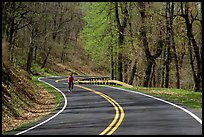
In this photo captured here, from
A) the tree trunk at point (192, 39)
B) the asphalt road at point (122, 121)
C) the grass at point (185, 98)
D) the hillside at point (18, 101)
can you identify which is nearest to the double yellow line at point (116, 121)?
the asphalt road at point (122, 121)

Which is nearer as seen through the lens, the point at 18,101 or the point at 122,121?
the point at 122,121

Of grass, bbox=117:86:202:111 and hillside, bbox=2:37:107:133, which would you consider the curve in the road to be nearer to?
grass, bbox=117:86:202:111

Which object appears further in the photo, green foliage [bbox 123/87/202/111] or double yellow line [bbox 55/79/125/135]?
green foliage [bbox 123/87/202/111]

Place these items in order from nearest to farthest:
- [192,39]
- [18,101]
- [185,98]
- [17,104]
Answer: [17,104], [18,101], [185,98], [192,39]

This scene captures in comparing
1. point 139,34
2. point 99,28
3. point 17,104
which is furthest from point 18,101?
point 99,28

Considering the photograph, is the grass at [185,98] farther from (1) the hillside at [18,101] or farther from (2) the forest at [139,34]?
(1) the hillside at [18,101]

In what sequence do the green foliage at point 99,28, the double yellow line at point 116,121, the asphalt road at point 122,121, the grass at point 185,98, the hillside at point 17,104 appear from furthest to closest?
the green foliage at point 99,28 < the grass at point 185,98 < the hillside at point 17,104 < the asphalt road at point 122,121 < the double yellow line at point 116,121

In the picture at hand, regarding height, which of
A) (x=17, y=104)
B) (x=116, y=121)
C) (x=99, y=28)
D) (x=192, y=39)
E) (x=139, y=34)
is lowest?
(x=17, y=104)

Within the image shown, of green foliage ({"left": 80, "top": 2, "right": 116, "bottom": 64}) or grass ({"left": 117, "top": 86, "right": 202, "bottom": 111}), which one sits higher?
green foliage ({"left": 80, "top": 2, "right": 116, "bottom": 64})

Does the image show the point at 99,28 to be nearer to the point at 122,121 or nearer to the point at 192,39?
the point at 192,39

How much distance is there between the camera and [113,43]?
42.8 meters

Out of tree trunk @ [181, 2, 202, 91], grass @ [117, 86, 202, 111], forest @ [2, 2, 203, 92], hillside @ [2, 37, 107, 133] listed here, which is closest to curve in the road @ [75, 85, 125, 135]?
grass @ [117, 86, 202, 111]

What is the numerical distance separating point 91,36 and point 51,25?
118ft

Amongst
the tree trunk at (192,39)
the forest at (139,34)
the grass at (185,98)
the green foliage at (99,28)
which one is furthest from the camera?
the green foliage at (99,28)
